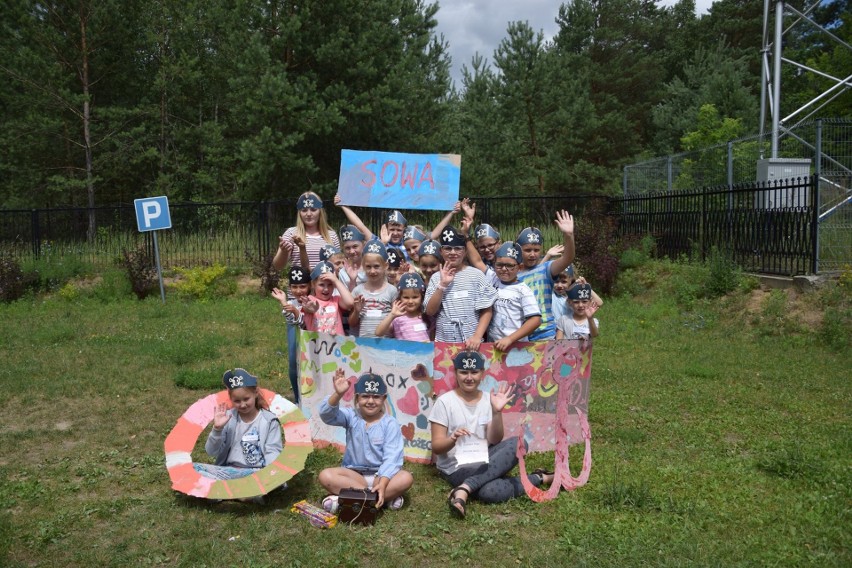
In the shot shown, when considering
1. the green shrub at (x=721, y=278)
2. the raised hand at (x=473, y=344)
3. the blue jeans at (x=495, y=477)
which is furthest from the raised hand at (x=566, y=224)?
the green shrub at (x=721, y=278)

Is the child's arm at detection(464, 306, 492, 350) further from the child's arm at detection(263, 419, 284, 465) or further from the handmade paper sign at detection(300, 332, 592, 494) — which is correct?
the child's arm at detection(263, 419, 284, 465)

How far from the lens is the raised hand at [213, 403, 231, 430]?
4926mm

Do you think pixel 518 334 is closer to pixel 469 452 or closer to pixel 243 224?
pixel 469 452

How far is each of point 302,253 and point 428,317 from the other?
131 cm

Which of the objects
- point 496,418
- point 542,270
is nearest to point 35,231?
point 542,270

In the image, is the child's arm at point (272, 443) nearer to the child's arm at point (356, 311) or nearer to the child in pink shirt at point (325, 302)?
the child in pink shirt at point (325, 302)

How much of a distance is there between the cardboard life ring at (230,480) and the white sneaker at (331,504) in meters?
0.30

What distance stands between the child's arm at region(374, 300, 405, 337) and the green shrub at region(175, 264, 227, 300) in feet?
36.4

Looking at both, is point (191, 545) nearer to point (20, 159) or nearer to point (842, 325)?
point (842, 325)

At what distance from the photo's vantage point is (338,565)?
3934mm

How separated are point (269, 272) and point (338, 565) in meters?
12.7

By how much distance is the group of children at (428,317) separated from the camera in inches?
190

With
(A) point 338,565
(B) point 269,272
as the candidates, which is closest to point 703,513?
(A) point 338,565

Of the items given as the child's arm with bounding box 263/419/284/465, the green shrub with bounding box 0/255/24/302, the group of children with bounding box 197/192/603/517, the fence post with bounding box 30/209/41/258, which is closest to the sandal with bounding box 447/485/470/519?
the group of children with bounding box 197/192/603/517
